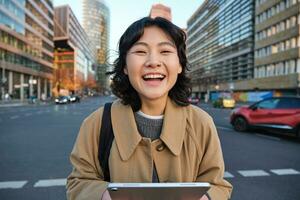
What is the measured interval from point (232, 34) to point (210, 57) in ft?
65.4

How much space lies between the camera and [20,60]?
6316 centimetres

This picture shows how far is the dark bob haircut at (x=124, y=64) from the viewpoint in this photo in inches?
73.5

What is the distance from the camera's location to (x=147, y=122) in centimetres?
190

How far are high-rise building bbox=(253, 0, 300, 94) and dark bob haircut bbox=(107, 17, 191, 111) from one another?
46.6m

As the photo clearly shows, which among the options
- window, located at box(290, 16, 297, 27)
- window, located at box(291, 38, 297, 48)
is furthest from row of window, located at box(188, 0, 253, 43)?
window, located at box(291, 38, 297, 48)

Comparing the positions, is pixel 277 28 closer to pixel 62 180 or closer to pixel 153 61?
pixel 62 180

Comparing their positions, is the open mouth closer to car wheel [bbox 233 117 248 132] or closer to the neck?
the neck

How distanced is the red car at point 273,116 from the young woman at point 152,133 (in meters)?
11.3

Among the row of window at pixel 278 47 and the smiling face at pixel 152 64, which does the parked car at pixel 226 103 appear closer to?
the row of window at pixel 278 47

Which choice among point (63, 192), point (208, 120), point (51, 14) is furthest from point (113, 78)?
point (51, 14)

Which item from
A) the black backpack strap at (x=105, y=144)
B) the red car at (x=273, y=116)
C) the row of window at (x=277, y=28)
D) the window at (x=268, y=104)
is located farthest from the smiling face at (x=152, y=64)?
the row of window at (x=277, y=28)

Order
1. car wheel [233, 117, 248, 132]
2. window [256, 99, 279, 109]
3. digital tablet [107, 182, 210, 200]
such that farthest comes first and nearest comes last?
car wheel [233, 117, 248, 132], window [256, 99, 279, 109], digital tablet [107, 182, 210, 200]

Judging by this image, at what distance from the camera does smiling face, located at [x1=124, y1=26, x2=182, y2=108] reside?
1815 millimetres

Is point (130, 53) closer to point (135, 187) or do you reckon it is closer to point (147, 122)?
point (147, 122)
